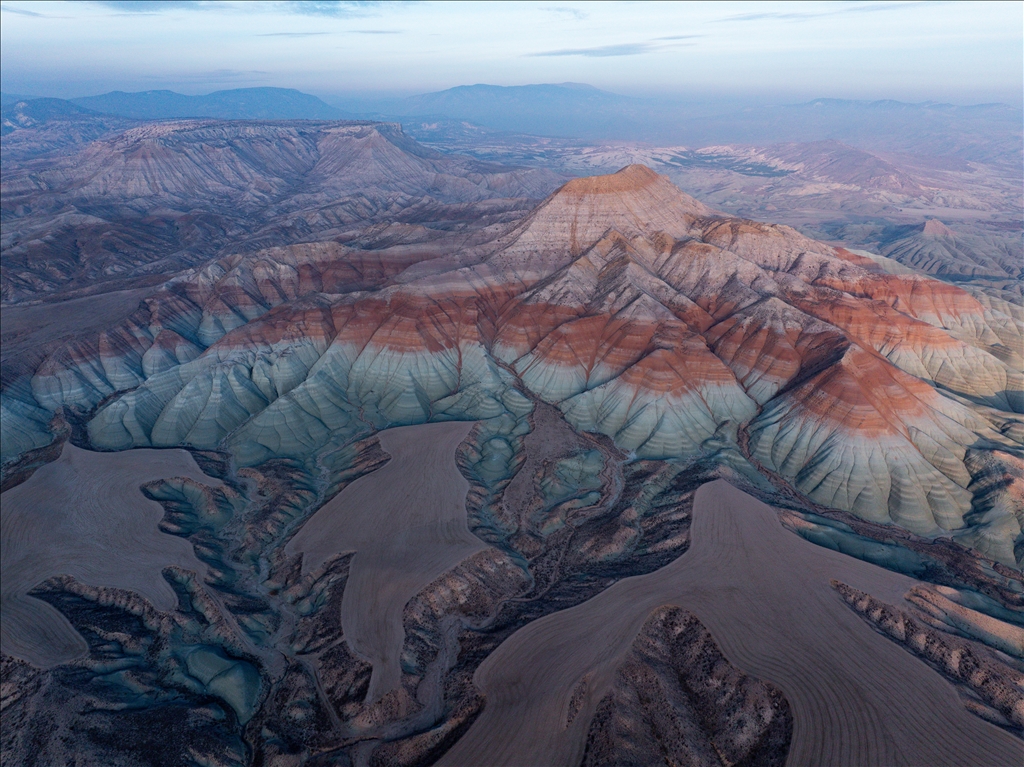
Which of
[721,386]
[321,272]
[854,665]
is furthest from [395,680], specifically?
→ [321,272]

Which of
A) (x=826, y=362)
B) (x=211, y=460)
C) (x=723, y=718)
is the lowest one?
(x=211, y=460)

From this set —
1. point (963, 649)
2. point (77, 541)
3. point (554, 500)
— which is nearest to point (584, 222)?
point (554, 500)

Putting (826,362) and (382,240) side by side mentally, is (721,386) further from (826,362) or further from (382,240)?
(382,240)

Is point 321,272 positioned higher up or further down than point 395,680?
higher up

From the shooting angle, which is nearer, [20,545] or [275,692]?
[275,692]

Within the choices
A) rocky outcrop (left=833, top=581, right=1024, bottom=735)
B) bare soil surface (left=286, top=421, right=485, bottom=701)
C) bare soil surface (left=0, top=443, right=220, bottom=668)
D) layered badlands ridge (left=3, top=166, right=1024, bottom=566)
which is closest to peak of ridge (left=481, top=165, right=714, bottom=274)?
layered badlands ridge (left=3, top=166, right=1024, bottom=566)
